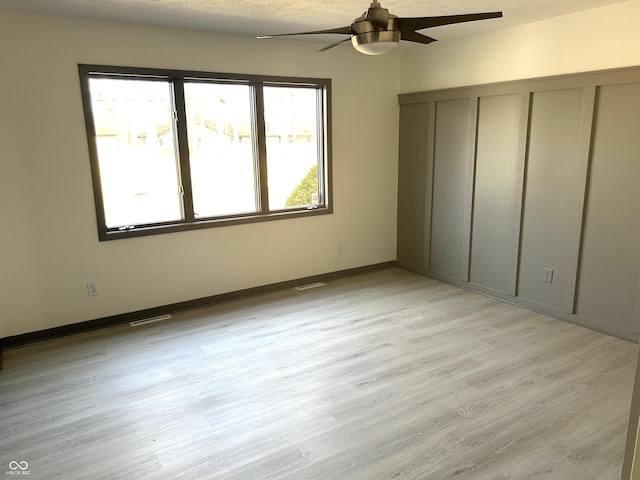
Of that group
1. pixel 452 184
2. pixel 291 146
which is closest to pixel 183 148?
pixel 291 146

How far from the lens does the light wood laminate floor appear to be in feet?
7.33

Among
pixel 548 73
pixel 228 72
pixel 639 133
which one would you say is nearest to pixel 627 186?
pixel 639 133

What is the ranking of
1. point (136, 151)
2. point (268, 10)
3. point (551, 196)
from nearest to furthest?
point (268, 10) → point (551, 196) → point (136, 151)

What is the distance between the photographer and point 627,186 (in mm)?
3348

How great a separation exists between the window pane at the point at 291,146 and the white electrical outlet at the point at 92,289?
1.86 m

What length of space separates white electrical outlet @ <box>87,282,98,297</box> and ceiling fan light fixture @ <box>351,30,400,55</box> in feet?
9.98

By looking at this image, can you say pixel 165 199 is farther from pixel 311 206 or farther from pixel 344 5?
pixel 344 5

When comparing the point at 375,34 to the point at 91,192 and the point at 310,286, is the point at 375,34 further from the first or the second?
the point at 310,286

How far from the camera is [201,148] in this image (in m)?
4.29

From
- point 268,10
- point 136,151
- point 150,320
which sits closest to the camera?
point 268,10

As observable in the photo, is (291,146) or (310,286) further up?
(291,146)

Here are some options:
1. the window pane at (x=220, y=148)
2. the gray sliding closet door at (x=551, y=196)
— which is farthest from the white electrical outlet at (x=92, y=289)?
the gray sliding closet door at (x=551, y=196)

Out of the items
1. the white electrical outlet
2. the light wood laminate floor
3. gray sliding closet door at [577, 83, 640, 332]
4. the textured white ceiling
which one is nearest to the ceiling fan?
the textured white ceiling

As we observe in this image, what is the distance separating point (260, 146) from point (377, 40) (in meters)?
2.53
